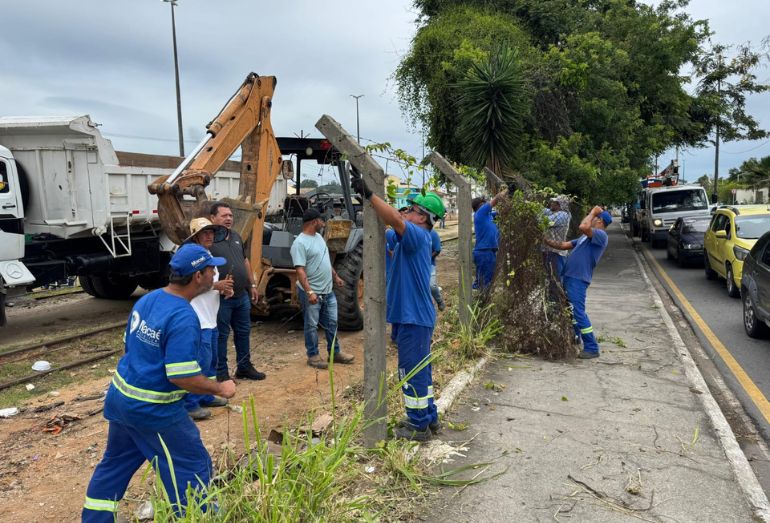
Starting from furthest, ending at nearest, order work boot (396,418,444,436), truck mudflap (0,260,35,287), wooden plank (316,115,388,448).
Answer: truck mudflap (0,260,35,287) → work boot (396,418,444,436) → wooden plank (316,115,388,448)

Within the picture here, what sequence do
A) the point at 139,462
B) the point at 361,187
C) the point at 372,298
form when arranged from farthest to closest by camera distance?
the point at 372,298 < the point at 361,187 < the point at 139,462

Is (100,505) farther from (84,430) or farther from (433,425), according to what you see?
(433,425)

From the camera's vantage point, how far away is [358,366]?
686cm

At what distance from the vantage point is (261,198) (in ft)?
23.3

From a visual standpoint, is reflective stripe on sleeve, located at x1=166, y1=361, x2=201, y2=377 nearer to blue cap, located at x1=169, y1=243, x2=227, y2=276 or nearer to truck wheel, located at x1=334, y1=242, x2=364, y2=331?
blue cap, located at x1=169, y1=243, x2=227, y2=276

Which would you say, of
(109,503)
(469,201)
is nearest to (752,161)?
(469,201)

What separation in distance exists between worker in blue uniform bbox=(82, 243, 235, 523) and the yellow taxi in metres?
10.0

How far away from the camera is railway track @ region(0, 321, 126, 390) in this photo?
670 cm

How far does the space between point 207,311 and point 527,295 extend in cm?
397

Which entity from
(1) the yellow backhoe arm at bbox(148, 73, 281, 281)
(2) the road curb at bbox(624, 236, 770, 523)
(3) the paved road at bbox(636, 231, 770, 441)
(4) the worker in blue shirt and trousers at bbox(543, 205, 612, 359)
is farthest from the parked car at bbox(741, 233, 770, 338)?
(1) the yellow backhoe arm at bbox(148, 73, 281, 281)

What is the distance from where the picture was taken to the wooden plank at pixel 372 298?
Result: 405 centimetres

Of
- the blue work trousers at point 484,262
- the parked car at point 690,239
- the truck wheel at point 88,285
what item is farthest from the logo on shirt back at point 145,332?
the parked car at point 690,239

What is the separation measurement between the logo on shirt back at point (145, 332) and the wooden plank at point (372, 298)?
1.57 meters

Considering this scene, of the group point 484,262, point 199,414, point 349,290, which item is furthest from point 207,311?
point 484,262
